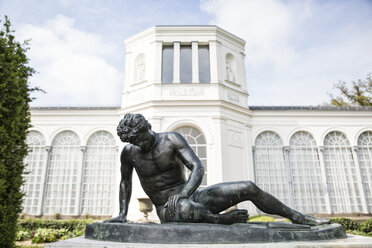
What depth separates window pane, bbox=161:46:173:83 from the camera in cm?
1451

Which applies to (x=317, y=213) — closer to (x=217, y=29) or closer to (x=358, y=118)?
(x=358, y=118)

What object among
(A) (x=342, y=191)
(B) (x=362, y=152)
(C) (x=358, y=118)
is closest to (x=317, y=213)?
(A) (x=342, y=191)

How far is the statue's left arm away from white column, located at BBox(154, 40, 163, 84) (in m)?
11.6

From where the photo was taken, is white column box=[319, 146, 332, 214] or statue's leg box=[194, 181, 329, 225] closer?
statue's leg box=[194, 181, 329, 225]

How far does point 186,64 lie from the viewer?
583 inches

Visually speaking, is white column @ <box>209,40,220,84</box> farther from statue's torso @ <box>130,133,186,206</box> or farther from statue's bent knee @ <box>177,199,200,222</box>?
statue's bent knee @ <box>177,199,200,222</box>

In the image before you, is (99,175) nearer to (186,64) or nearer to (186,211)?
(186,64)

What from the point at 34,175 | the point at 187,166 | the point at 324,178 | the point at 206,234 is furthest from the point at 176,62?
the point at 206,234

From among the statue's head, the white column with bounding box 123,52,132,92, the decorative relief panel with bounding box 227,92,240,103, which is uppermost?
the white column with bounding box 123,52,132,92

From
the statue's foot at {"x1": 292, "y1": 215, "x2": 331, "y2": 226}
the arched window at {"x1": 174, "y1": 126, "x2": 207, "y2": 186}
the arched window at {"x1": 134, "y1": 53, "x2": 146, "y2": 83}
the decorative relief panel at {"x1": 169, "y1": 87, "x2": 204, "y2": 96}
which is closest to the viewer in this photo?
the statue's foot at {"x1": 292, "y1": 215, "x2": 331, "y2": 226}

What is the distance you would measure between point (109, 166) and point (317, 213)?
38.0 ft

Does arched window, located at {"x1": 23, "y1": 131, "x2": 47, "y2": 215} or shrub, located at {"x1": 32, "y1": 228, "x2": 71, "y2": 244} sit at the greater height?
arched window, located at {"x1": 23, "y1": 131, "x2": 47, "y2": 215}

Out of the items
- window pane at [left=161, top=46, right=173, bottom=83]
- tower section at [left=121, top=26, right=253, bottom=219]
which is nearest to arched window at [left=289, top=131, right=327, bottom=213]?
tower section at [left=121, top=26, right=253, bottom=219]

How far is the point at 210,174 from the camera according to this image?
488 inches
